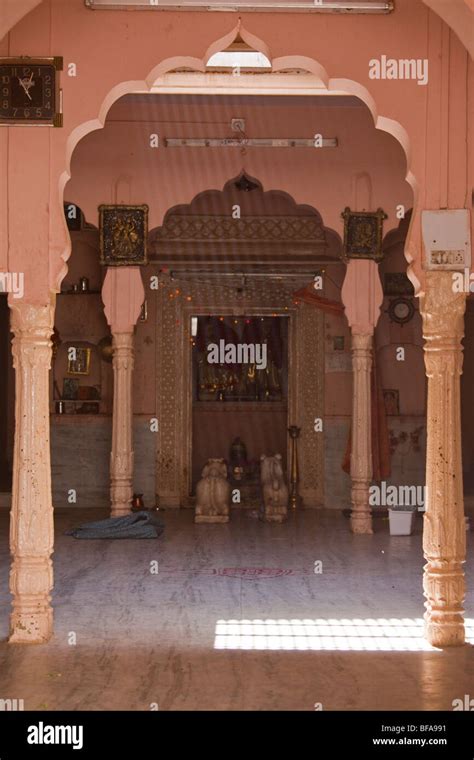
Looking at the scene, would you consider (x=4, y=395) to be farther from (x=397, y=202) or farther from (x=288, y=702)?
(x=288, y=702)

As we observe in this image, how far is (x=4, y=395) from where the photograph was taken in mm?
16906

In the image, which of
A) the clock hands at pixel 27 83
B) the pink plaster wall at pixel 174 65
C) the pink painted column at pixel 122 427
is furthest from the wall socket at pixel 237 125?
the clock hands at pixel 27 83

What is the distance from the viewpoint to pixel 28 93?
682 cm

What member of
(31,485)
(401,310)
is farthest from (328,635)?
(401,310)

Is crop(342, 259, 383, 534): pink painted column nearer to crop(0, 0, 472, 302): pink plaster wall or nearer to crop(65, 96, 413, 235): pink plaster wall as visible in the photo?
crop(65, 96, 413, 235): pink plaster wall

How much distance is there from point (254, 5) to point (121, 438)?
7.52 meters

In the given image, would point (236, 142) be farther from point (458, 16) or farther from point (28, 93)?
point (458, 16)

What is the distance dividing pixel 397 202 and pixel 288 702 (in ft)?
24.5

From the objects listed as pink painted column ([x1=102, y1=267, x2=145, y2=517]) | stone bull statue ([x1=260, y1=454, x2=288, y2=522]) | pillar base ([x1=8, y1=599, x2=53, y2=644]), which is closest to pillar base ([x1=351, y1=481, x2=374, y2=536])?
stone bull statue ([x1=260, y1=454, x2=288, y2=522])

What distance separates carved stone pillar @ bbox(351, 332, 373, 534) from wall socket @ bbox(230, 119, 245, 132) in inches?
110

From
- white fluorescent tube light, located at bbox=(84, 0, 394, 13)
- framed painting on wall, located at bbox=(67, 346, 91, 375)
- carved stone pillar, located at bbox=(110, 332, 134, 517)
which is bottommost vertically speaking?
carved stone pillar, located at bbox=(110, 332, 134, 517)

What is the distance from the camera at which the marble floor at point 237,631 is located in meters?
5.85

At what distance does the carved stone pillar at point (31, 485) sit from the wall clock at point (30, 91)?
3.71 feet

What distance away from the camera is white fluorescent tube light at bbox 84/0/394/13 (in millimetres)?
6621
